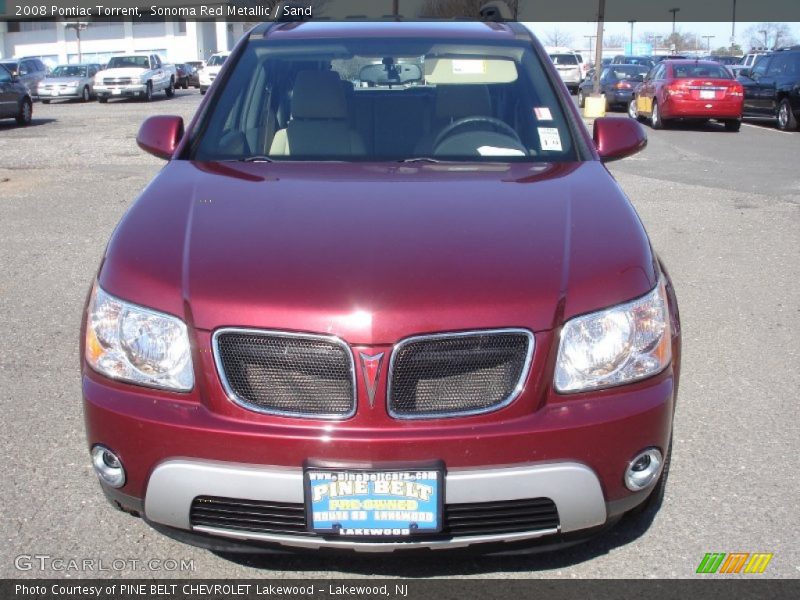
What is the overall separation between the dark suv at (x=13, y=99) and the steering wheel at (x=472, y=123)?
19413 mm

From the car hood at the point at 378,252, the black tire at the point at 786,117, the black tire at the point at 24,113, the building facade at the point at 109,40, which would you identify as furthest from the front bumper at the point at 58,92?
the car hood at the point at 378,252

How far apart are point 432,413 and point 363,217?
77cm

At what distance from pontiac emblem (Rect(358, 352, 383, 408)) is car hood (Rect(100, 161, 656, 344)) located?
0.15 feet

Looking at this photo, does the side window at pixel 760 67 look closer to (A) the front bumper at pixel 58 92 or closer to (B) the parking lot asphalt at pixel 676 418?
(B) the parking lot asphalt at pixel 676 418

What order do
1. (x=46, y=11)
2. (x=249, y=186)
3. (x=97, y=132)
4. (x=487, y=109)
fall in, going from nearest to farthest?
(x=249, y=186) < (x=487, y=109) < (x=97, y=132) < (x=46, y=11)

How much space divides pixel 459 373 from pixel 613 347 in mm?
454

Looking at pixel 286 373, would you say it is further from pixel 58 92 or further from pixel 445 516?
pixel 58 92

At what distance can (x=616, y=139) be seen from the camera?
4070mm

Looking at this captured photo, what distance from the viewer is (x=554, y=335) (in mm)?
2555

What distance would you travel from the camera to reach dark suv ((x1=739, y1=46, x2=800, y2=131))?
19.6 m

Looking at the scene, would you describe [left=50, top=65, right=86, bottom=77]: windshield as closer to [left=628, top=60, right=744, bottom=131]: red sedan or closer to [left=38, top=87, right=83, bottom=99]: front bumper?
[left=38, top=87, right=83, bottom=99]: front bumper

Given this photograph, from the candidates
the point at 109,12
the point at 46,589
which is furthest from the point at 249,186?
the point at 109,12

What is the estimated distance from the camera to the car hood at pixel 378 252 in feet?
8.26

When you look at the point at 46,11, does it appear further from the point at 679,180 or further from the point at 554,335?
the point at 554,335
